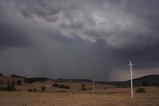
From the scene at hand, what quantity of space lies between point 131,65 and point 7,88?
344 ft

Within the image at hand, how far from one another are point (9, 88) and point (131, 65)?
10320 cm

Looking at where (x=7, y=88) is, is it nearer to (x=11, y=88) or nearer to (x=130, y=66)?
(x=11, y=88)

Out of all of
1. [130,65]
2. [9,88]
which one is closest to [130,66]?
[130,65]

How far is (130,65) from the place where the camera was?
80250 millimetres

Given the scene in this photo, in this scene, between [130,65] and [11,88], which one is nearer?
[130,65]

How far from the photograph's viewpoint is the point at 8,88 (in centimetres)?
16738

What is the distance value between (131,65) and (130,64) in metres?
0.42

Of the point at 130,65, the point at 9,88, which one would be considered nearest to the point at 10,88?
the point at 9,88

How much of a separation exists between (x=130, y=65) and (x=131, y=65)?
1.39 ft

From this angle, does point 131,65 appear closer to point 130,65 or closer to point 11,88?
point 130,65

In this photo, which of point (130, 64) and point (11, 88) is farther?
point (11, 88)

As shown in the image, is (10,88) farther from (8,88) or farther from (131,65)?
(131,65)

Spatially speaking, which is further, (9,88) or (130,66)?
(9,88)

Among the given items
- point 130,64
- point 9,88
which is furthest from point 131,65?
point 9,88
